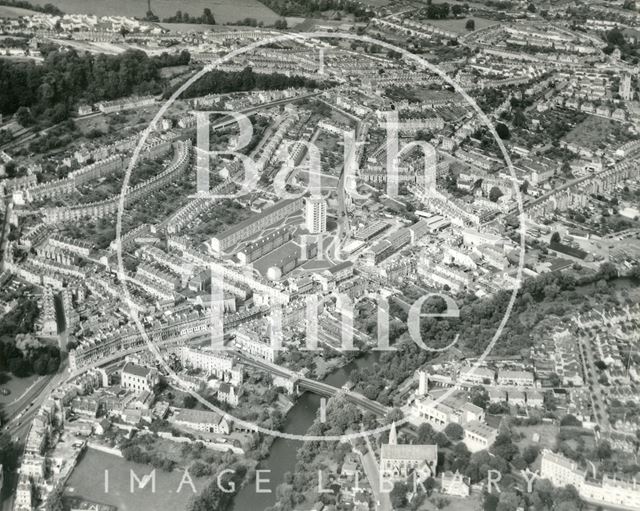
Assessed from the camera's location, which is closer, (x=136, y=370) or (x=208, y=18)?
(x=136, y=370)

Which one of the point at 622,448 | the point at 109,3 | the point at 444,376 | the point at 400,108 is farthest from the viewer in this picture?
the point at 109,3

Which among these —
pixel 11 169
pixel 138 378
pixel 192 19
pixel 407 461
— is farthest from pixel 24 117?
pixel 407 461

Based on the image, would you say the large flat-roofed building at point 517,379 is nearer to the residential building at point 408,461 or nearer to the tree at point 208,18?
the residential building at point 408,461

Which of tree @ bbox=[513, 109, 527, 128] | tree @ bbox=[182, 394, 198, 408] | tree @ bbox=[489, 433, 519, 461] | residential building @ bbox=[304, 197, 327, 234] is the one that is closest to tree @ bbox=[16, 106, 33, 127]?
residential building @ bbox=[304, 197, 327, 234]

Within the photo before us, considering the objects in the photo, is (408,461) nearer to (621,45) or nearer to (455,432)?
(455,432)

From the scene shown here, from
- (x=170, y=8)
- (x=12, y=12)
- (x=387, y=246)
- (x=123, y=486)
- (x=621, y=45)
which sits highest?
(x=12, y=12)

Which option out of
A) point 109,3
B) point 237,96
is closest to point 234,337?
point 237,96

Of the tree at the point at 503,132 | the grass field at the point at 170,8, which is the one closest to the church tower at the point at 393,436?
the tree at the point at 503,132

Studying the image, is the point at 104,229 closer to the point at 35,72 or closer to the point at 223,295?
the point at 223,295
